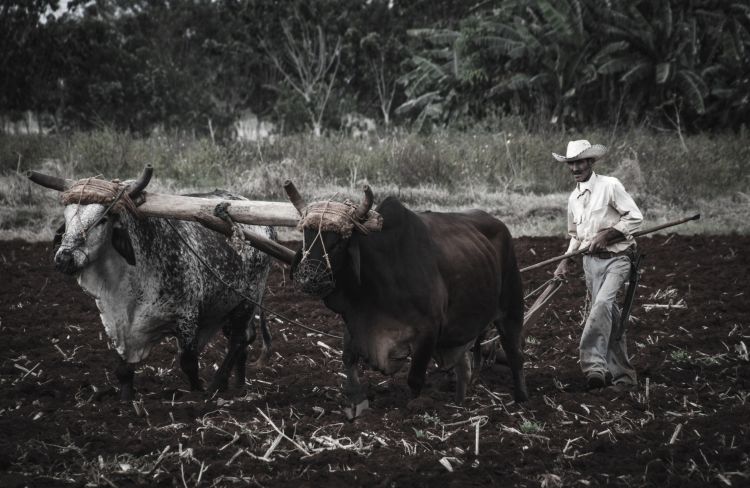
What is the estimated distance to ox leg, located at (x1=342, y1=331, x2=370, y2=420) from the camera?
529 cm

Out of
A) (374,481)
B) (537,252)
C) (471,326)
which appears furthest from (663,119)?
(374,481)

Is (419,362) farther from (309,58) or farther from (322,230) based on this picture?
(309,58)

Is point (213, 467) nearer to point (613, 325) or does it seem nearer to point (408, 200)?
point (613, 325)

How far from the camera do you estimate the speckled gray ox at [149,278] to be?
5.37 meters

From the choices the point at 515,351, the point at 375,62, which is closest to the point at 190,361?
the point at 515,351

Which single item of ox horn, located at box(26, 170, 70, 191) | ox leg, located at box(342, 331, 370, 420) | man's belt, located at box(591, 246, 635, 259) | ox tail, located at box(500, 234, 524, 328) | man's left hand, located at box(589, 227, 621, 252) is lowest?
ox leg, located at box(342, 331, 370, 420)

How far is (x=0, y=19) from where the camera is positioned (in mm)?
24688

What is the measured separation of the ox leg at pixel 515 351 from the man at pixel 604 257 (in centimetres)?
47

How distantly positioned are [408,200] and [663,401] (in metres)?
10.0

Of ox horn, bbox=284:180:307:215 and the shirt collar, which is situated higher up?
ox horn, bbox=284:180:307:215

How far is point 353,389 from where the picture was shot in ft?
17.4

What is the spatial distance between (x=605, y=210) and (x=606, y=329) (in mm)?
885

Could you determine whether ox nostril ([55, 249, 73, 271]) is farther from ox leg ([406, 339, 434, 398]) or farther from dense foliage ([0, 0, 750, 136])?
dense foliage ([0, 0, 750, 136])

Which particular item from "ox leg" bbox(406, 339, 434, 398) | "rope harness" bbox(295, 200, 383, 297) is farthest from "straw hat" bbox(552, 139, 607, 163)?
"rope harness" bbox(295, 200, 383, 297)
